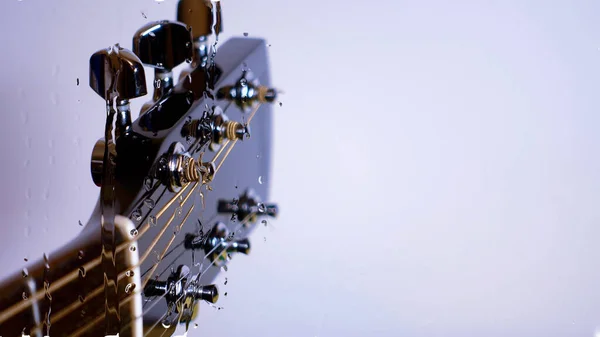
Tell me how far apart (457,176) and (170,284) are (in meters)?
0.55

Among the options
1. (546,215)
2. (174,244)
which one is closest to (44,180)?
(174,244)

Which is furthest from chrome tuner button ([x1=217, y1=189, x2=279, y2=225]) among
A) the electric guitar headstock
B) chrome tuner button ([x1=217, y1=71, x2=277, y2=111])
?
chrome tuner button ([x1=217, y1=71, x2=277, y2=111])

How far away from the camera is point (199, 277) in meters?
0.67

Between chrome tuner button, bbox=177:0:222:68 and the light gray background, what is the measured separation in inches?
4.5

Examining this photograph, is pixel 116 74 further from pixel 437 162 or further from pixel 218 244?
pixel 437 162

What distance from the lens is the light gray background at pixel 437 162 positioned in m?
0.91

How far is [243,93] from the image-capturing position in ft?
2.51

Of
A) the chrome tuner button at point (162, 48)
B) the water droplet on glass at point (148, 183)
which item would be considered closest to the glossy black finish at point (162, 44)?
the chrome tuner button at point (162, 48)

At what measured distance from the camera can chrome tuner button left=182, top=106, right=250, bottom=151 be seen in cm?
61

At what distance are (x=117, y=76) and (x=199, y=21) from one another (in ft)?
0.86

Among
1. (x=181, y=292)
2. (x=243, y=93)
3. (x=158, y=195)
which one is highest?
(x=243, y=93)

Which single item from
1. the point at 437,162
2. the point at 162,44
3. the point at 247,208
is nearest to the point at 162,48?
the point at 162,44

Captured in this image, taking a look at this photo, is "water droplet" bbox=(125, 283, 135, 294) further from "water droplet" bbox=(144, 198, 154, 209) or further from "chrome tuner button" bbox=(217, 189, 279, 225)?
Result: "chrome tuner button" bbox=(217, 189, 279, 225)

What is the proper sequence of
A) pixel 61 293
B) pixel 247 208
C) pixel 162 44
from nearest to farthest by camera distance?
pixel 61 293 → pixel 162 44 → pixel 247 208
